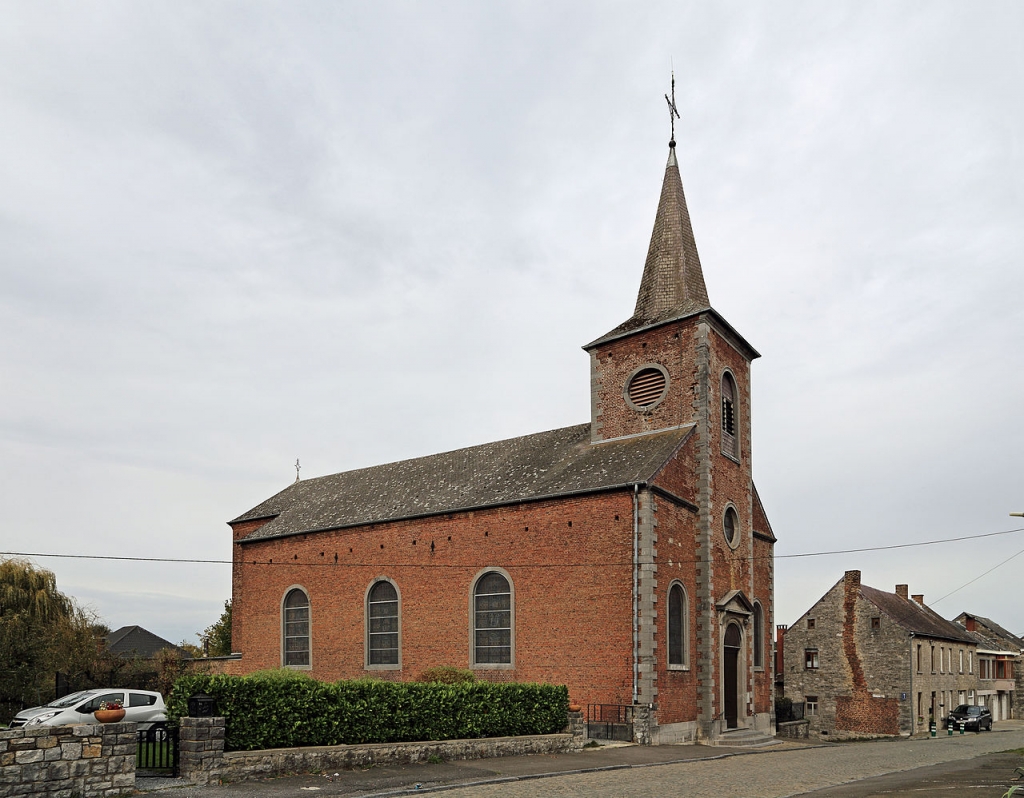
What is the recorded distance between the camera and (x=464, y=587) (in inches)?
1044

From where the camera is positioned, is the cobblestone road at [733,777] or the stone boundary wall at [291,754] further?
the cobblestone road at [733,777]

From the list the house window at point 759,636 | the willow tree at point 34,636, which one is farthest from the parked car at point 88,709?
the house window at point 759,636

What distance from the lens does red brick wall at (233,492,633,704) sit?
23.1 metres

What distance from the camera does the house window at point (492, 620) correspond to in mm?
25391

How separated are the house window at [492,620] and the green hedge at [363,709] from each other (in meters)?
6.10

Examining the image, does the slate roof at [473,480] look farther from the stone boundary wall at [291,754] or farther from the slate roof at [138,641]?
the slate roof at [138,641]

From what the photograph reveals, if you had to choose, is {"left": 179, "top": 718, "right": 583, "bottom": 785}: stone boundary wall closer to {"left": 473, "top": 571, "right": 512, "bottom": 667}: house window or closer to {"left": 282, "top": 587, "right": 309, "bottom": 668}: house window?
{"left": 473, "top": 571, "right": 512, "bottom": 667}: house window

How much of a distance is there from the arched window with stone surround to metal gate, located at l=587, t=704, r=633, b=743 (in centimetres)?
228

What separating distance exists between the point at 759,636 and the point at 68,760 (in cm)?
2307

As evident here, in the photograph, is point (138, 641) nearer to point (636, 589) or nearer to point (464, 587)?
point (464, 587)

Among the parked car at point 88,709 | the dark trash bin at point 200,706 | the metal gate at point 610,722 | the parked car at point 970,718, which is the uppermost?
the dark trash bin at point 200,706

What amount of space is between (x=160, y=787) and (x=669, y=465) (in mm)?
15628

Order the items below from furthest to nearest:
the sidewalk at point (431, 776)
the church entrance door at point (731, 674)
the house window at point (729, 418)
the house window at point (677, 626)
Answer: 1. the house window at point (729, 418)
2. the church entrance door at point (731, 674)
3. the house window at point (677, 626)
4. the sidewalk at point (431, 776)

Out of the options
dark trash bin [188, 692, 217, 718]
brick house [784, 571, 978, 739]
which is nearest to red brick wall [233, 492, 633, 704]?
dark trash bin [188, 692, 217, 718]
